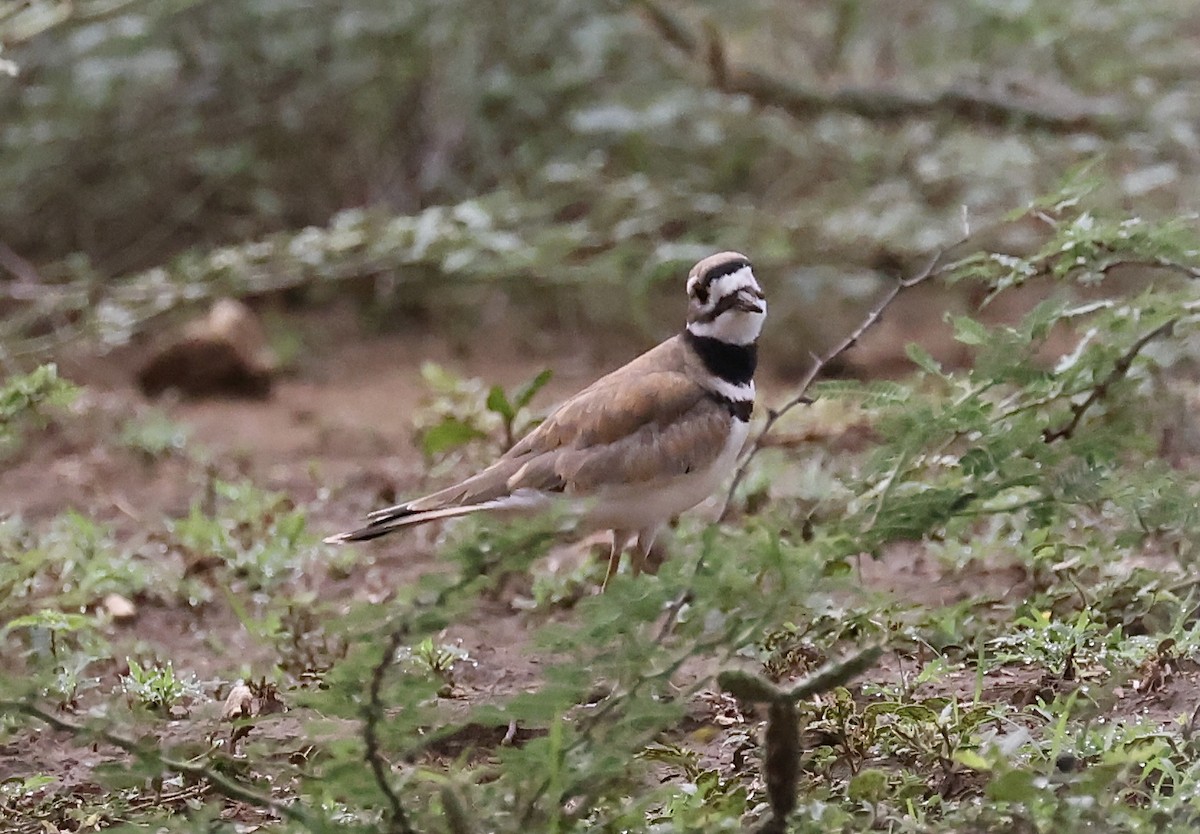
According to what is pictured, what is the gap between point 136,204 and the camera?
24.5 feet

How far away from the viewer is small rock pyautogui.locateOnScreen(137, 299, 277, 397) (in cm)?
653

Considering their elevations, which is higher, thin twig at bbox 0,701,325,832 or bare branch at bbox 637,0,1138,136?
thin twig at bbox 0,701,325,832

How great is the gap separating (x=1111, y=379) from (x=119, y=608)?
2372 millimetres

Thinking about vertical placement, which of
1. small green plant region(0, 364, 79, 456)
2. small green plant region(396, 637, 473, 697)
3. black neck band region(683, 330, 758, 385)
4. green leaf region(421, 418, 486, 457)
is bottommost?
green leaf region(421, 418, 486, 457)

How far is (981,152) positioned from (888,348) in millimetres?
1076

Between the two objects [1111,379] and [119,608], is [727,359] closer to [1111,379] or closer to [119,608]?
[1111,379]

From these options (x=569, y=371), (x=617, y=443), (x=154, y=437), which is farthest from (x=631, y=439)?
(x=569, y=371)

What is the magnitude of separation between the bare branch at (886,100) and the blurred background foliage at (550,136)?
0.02 m

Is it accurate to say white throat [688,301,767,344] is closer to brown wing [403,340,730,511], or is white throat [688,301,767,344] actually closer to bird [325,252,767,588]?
bird [325,252,767,588]

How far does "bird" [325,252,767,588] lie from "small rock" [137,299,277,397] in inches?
146

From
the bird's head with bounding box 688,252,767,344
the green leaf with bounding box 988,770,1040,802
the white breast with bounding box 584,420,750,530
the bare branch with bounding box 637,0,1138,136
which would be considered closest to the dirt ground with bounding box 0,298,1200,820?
the white breast with bounding box 584,420,750,530

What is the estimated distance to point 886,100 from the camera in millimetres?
6262

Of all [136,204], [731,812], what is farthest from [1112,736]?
[136,204]

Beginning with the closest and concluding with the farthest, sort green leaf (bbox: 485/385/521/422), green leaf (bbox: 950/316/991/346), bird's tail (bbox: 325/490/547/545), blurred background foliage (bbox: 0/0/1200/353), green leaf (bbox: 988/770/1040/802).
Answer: green leaf (bbox: 988/770/1040/802) < green leaf (bbox: 950/316/991/346) < bird's tail (bbox: 325/490/547/545) < green leaf (bbox: 485/385/521/422) < blurred background foliage (bbox: 0/0/1200/353)
